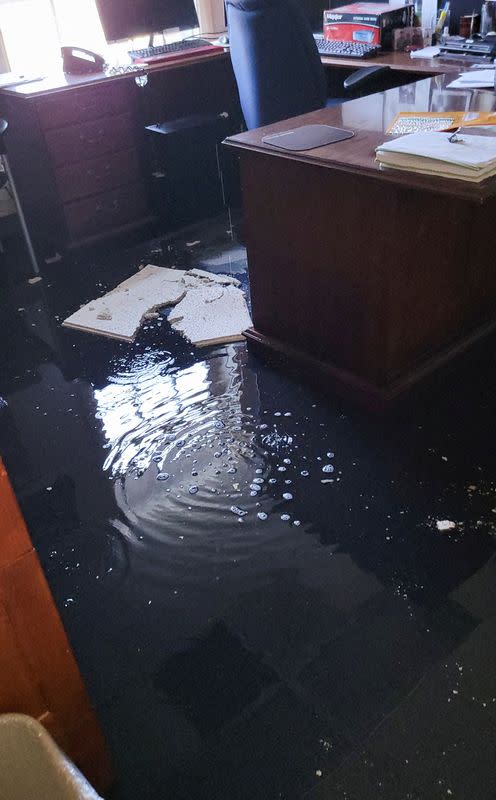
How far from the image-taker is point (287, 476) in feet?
6.01

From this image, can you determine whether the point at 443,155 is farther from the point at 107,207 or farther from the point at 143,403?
the point at 107,207

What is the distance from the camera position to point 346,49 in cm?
309

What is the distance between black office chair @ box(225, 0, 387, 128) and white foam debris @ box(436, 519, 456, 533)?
171 cm

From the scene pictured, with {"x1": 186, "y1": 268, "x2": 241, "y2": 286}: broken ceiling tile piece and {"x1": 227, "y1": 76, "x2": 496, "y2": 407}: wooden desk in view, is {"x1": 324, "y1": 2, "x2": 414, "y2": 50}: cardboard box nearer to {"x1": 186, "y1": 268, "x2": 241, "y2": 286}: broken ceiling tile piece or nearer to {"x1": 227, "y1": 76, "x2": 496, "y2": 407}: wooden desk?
{"x1": 227, "y1": 76, "x2": 496, "y2": 407}: wooden desk

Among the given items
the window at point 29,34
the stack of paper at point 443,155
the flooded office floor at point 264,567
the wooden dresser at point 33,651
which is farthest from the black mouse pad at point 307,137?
the window at point 29,34

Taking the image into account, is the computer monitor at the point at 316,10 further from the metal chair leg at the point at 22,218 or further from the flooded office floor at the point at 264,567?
the flooded office floor at the point at 264,567

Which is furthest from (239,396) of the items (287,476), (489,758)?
(489,758)

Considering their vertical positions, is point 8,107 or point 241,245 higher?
point 8,107

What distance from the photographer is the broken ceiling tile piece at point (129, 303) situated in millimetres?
2639

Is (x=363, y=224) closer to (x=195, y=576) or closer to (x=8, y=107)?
(x=195, y=576)

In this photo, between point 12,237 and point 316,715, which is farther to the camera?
point 12,237

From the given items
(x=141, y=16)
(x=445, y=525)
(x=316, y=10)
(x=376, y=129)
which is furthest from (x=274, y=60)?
(x=445, y=525)

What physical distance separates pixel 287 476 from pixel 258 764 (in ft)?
2.54

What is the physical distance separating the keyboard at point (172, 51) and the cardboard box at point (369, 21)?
1.95 ft
